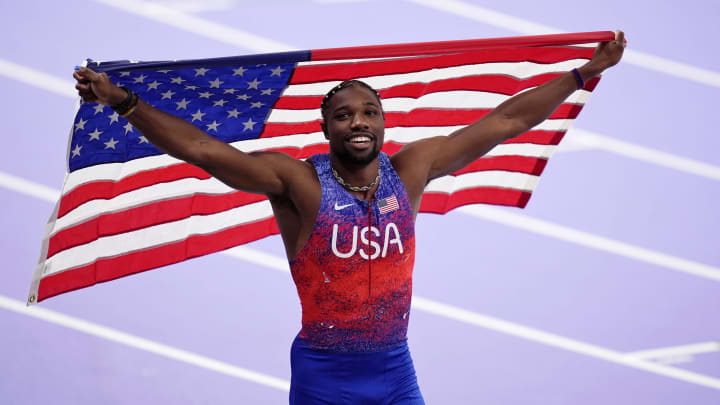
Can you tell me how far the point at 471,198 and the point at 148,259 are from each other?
1.56 meters

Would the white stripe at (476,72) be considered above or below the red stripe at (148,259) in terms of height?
above

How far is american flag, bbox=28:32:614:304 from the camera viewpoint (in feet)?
10.5

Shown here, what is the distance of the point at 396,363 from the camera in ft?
9.62

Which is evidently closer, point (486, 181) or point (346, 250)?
point (346, 250)

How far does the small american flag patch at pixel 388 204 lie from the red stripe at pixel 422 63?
2.64ft

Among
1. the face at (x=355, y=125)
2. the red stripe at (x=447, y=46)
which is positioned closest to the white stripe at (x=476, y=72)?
the red stripe at (x=447, y=46)

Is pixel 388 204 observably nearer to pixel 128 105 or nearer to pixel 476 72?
pixel 128 105

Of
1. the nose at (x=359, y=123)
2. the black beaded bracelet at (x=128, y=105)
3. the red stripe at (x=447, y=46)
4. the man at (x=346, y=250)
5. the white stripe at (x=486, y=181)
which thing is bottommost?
the man at (x=346, y=250)

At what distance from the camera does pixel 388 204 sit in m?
2.95

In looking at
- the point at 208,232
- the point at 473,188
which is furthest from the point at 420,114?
the point at 208,232

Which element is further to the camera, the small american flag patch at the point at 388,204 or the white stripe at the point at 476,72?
the white stripe at the point at 476,72

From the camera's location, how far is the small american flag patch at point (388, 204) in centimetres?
294

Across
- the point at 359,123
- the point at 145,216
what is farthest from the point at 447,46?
the point at 145,216

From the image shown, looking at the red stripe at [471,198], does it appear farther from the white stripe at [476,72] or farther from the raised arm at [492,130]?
the raised arm at [492,130]
